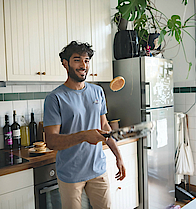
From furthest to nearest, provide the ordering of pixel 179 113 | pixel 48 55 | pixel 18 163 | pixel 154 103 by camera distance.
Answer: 1. pixel 179 113
2. pixel 154 103
3. pixel 48 55
4. pixel 18 163

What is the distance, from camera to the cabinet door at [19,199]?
56.6 inches

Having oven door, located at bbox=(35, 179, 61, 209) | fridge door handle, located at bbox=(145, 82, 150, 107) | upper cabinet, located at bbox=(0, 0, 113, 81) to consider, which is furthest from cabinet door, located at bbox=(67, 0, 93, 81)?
oven door, located at bbox=(35, 179, 61, 209)

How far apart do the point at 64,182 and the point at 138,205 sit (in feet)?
4.24

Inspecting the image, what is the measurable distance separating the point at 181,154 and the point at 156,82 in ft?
3.45

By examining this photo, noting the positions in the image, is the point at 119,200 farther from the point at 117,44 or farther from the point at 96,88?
the point at 117,44

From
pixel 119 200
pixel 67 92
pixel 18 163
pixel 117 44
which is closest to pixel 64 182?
pixel 18 163

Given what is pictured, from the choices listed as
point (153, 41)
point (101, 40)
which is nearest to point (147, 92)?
point (153, 41)

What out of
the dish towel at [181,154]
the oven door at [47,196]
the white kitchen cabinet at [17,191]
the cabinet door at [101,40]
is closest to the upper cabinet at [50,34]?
the cabinet door at [101,40]

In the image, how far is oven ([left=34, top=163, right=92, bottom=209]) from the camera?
1571 millimetres

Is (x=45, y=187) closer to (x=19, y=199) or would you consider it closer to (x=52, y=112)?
(x=19, y=199)

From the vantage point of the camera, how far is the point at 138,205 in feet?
7.80

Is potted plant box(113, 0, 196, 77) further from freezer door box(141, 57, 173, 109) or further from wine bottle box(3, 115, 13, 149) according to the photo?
wine bottle box(3, 115, 13, 149)

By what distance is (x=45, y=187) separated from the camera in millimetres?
1610

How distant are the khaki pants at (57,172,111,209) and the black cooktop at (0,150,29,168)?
13.6 inches
